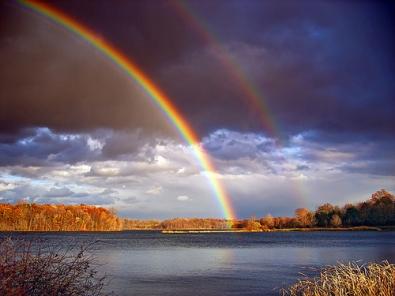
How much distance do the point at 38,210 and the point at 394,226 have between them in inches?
5180

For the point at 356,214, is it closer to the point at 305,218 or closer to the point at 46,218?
the point at 305,218

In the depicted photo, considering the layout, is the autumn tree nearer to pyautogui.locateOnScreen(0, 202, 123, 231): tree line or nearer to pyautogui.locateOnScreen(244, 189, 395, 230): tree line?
pyautogui.locateOnScreen(244, 189, 395, 230): tree line

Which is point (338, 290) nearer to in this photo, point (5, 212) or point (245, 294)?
point (245, 294)

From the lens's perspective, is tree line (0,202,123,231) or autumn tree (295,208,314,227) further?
autumn tree (295,208,314,227)

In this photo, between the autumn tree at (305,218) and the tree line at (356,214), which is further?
the autumn tree at (305,218)

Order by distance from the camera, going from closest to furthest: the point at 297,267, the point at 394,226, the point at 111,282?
the point at 111,282 < the point at 297,267 < the point at 394,226

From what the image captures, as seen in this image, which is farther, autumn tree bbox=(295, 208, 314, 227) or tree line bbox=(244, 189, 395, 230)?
autumn tree bbox=(295, 208, 314, 227)

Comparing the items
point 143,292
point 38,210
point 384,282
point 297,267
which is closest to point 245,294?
point 143,292

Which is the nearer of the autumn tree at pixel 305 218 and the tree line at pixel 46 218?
the tree line at pixel 46 218

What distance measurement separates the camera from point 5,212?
573 feet

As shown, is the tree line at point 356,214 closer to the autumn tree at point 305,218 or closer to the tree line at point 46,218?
the autumn tree at point 305,218

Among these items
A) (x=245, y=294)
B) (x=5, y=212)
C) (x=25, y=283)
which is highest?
(x=5, y=212)

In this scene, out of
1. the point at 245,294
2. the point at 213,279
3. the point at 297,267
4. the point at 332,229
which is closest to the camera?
the point at 245,294

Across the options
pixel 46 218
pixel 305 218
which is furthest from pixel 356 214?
pixel 46 218
